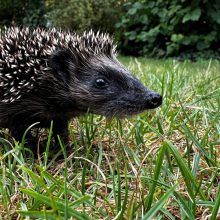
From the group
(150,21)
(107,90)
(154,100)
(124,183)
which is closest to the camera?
(124,183)

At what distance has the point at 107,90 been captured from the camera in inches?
131

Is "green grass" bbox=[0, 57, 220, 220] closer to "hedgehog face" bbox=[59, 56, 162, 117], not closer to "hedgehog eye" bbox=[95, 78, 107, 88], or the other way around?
"hedgehog face" bbox=[59, 56, 162, 117]

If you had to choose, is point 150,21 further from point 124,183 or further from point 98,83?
point 124,183

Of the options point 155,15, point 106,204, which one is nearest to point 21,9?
point 155,15

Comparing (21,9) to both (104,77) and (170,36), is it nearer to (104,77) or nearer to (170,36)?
(170,36)

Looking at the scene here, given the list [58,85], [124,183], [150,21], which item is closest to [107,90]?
[58,85]

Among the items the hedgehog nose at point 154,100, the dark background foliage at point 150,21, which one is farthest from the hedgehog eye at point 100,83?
the dark background foliage at point 150,21

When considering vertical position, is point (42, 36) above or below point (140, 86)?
above

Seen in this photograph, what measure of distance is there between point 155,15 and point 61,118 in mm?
12592

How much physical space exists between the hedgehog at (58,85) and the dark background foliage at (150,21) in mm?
10667

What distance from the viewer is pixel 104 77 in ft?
11.1

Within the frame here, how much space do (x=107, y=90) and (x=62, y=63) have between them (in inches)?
15.2

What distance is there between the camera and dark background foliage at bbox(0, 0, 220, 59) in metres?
14.2

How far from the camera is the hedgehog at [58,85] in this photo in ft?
10.7
